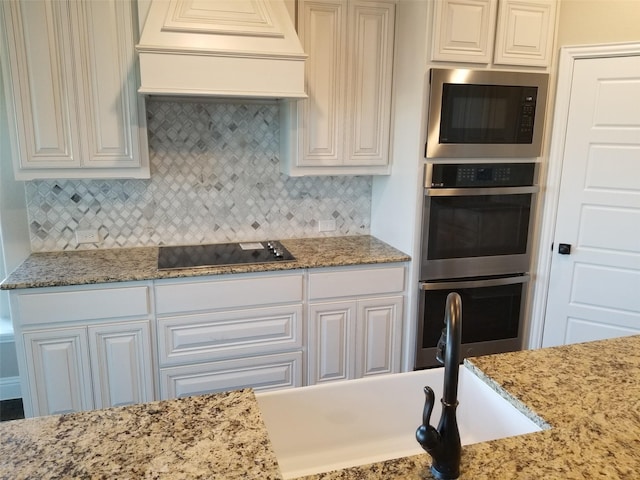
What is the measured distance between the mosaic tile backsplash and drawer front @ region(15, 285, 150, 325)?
60 centimetres

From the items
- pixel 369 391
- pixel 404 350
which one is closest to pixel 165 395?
pixel 404 350

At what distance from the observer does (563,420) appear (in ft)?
3.76

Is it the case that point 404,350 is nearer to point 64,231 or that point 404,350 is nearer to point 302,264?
point 302,264

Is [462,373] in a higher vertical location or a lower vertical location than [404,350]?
higher

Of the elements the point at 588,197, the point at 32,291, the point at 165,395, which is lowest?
the point at 165,395

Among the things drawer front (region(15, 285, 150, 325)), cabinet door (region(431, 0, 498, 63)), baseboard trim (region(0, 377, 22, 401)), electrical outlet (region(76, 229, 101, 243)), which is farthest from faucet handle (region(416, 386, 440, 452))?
baseboard trim (region(0, 377, 22, 401))

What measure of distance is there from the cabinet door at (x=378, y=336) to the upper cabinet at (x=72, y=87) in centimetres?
156

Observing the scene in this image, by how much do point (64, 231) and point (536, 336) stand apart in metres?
2.93

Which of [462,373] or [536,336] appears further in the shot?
[536,336]

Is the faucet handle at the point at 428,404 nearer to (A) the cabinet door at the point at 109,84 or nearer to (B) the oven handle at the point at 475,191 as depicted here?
(B) the oven handle at the point at 475,191

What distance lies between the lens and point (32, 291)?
230 centimetres

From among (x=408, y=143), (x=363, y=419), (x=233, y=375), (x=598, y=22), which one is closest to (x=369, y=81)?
(x=408, y=143)

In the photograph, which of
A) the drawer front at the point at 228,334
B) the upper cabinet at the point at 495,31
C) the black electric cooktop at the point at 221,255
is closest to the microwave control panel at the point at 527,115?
the upper cabinet at the point at 495,31

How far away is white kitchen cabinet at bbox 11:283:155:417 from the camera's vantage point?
92.1 inches
